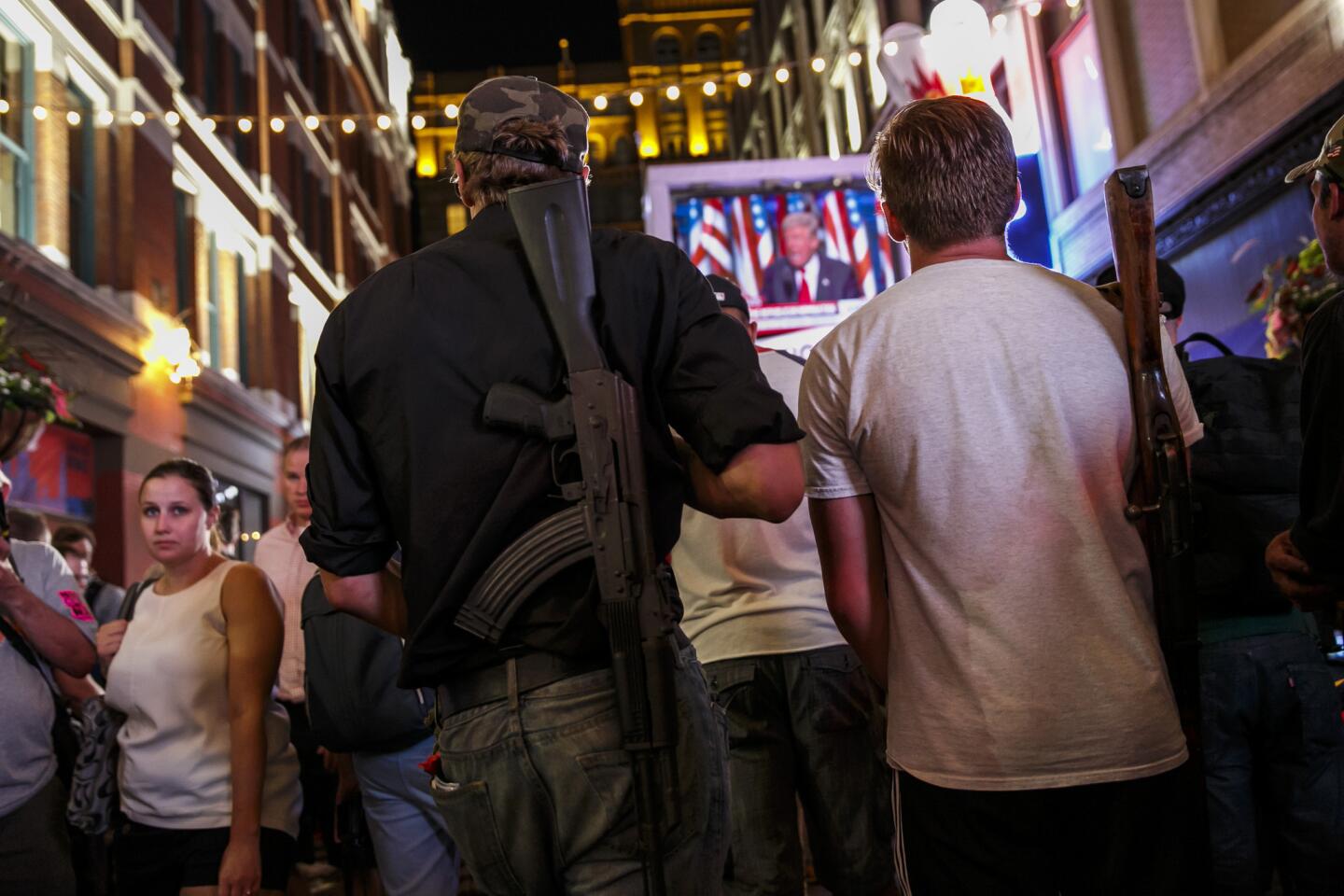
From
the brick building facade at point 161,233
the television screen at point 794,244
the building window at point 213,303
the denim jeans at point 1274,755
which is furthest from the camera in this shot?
the building window at point 213,303

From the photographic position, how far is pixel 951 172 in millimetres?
2111

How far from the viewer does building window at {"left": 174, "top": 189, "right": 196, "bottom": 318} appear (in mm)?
16250

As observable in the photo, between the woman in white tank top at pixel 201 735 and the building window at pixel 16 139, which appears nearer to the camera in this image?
the woman in white tank top at pixel 201 735

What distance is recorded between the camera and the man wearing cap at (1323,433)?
2297 millimetres

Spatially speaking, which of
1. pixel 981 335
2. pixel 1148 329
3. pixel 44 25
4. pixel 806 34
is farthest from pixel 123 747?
pixel 806 34

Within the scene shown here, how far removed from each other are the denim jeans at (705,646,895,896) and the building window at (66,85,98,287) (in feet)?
40.0

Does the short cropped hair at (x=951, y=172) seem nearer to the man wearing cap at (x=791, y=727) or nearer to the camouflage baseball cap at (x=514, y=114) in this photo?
the camouflage baseball cap at (x=514, y=114)

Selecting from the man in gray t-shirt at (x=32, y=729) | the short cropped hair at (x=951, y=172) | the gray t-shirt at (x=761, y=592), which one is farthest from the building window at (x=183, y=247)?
the short cropped hair at (x=951, y=172)

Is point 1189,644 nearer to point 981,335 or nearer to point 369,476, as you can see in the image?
point 981,335

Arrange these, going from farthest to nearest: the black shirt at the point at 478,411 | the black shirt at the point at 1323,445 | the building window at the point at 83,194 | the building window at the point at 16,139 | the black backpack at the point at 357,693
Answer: the building window at the point at 83,194 < the building window at the point at 16,139 < the black backpack at the point at 357,693 < the black shirt at the point at 1323,445 < the black shirt at the point at 478,411

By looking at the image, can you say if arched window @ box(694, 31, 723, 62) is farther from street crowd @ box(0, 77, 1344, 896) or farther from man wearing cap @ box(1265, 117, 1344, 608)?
street crowd @ box(0, 77, 1344, 896)

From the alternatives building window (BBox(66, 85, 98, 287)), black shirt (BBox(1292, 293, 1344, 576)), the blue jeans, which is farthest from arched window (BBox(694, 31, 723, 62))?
black shirt (BBox(1292, 293, 1344, 576))

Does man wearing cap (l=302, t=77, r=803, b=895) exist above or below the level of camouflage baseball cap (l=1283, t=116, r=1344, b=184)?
below

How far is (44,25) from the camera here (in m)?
12.3
